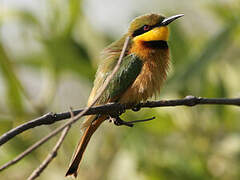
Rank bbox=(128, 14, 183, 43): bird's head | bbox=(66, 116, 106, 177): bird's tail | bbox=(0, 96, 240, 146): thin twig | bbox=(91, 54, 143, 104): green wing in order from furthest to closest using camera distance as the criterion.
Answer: bbox=(128, 14, 183, 43): bird's head → bbox=(91, 54, 143, 104): green wing → bbox=(66, 116, 106, 177): bird's tail → bbox=(0, 96, 240, 146): thin twig

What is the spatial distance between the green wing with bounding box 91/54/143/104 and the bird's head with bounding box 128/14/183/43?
19cm

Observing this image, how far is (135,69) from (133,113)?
480 millimetres

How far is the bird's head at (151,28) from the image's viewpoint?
2.27 metres

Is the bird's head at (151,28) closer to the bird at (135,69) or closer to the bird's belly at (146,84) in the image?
the bird at (135,69)

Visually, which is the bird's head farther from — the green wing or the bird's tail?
the bird's tail

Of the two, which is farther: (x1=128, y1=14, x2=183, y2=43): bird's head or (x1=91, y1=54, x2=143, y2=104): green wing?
(x1=128, y1=14, x2=183, y2=43): bird's head

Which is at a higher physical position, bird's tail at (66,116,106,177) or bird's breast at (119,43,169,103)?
bird's breast at (119,43,169,103)

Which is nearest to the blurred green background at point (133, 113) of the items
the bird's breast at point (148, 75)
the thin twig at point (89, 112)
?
the bird's breast at point (148, 75)

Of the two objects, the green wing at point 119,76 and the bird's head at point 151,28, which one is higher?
the bird's head at point 151,28

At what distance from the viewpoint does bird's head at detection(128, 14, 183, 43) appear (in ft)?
7.46

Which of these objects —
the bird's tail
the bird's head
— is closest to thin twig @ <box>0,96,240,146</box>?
the bird's tail

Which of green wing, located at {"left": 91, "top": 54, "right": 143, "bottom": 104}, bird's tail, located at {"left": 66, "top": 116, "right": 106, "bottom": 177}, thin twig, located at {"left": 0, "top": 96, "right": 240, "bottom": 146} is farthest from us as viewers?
green wing, located at {"left": 91, "top": 54, "right": 143, "bottom": 104}

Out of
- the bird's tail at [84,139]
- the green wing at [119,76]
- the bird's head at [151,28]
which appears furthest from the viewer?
the bird's head at [151,28]

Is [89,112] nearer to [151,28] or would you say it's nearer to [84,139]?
[84,139]
